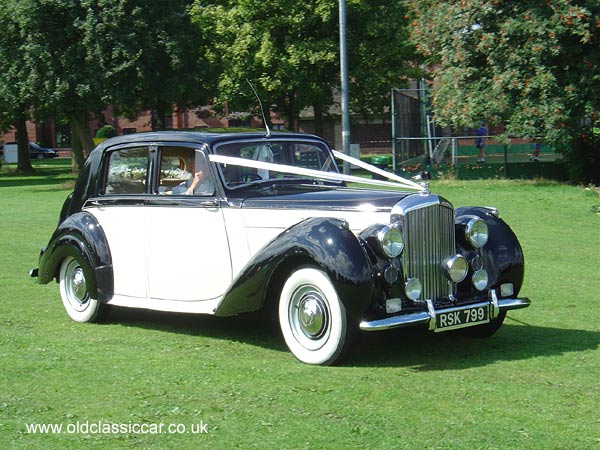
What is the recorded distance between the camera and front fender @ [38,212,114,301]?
8.49 m

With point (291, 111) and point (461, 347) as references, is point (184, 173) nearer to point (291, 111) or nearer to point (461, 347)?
point (461, 347)

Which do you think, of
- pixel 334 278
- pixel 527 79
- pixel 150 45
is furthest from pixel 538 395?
pixel 150 45

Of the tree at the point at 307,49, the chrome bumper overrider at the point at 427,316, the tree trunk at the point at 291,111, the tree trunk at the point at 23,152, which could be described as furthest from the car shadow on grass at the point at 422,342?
the tree trunk at the point at 23,152

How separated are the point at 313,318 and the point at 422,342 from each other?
126cm

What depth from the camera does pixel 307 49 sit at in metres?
33.5

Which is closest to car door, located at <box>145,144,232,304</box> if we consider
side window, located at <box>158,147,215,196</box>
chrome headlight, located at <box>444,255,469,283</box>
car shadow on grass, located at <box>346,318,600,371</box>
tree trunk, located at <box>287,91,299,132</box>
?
side window, located at <box>158,147,215,196</box>

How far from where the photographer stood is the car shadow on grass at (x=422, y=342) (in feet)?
22.7

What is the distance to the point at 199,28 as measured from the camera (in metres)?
A: 35.2

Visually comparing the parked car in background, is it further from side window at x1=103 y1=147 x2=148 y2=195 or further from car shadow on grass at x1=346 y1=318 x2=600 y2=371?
car shadow on grass at x1=346 y1=318 x2=600 y2=371

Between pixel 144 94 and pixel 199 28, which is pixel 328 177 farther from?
pixel 199 28

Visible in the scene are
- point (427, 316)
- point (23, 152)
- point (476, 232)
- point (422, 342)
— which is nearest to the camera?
point (427, 316)

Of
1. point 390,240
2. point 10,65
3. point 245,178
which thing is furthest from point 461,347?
point 10,65

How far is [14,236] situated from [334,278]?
11.8 m

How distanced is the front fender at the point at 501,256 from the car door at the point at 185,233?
208cm
